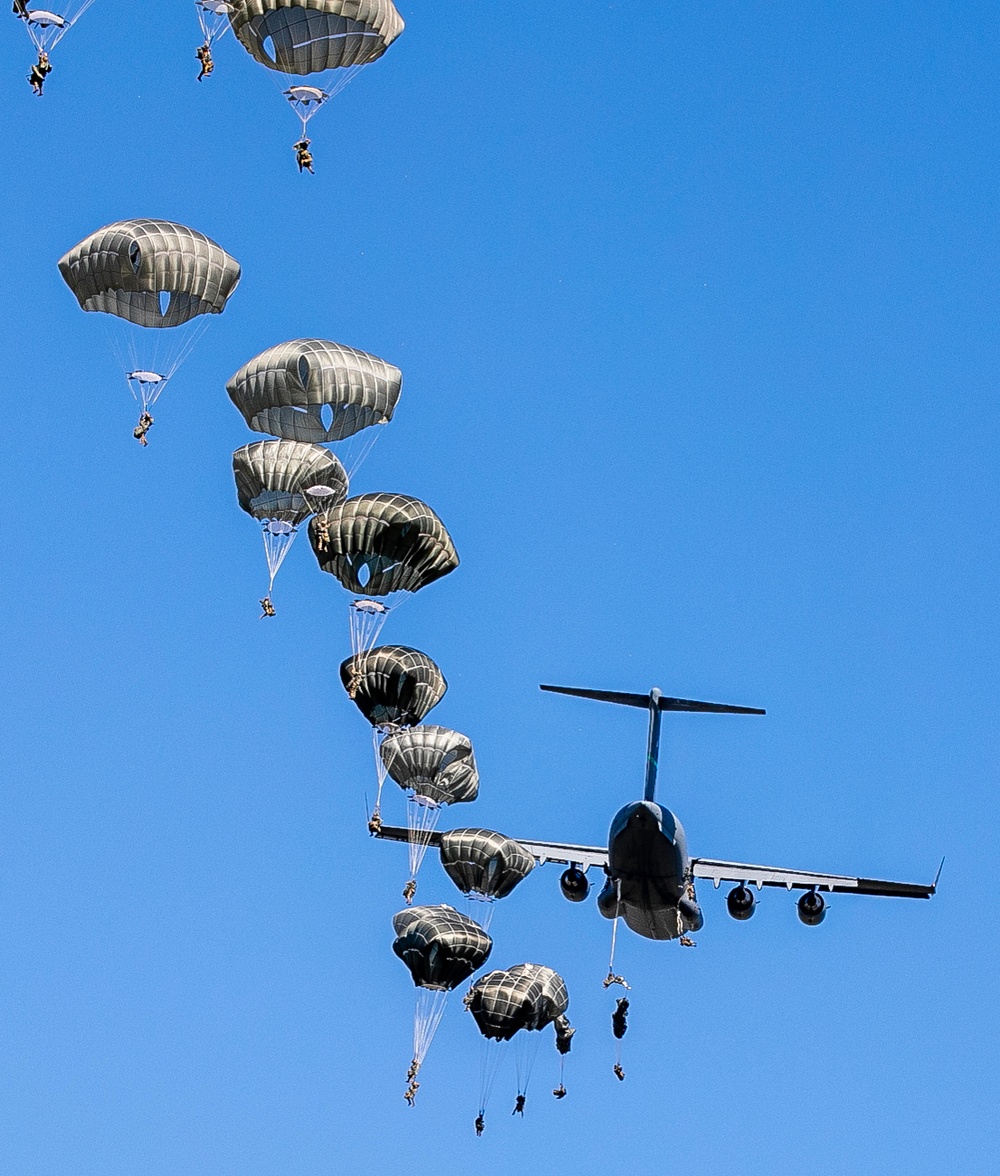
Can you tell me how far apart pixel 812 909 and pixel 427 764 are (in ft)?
66.9

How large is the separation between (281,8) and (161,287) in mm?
7606

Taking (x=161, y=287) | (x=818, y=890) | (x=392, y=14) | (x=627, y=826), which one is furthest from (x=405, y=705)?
(x=818, y=890)

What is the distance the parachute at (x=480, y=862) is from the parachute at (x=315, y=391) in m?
15.1

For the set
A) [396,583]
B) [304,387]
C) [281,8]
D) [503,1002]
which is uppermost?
[281,8]

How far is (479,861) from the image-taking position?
69562 millimetres

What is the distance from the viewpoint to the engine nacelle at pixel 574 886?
268 feet

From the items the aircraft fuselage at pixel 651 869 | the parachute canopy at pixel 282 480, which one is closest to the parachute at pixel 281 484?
the parachute canopy at pixel 282 480

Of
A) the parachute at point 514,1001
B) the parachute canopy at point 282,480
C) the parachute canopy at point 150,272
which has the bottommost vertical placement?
the parachute at point 514,1001

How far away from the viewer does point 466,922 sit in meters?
67.1

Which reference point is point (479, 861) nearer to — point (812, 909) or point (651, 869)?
point (651, 869)

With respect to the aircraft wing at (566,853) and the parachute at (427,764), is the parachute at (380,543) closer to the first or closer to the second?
the parachute at (427,764)

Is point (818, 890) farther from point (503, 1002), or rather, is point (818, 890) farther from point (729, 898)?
point (503, 1002)

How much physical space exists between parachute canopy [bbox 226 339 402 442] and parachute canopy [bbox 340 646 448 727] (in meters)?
7.15

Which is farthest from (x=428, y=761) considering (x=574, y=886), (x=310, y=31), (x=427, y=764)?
(x=310, y=31)
